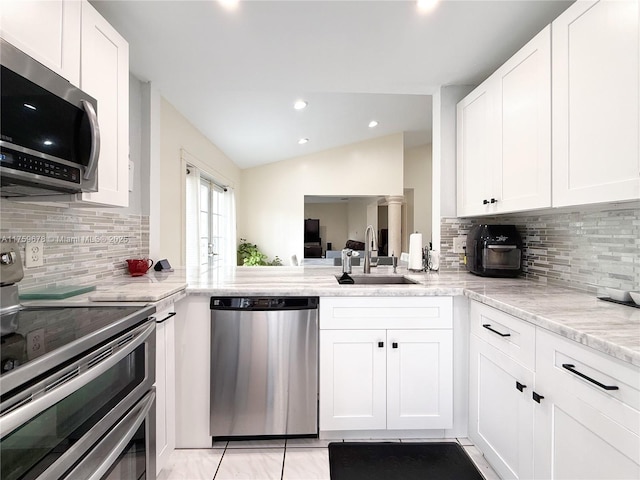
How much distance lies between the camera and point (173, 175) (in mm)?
2967

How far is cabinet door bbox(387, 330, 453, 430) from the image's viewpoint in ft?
5.92

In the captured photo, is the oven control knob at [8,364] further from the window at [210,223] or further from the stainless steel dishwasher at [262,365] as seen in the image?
the window at [210,223]

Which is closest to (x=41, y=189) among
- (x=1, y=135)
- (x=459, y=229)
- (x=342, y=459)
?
(x=1, y=135)

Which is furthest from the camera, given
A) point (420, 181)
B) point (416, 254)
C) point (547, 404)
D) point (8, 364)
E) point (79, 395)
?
point (420, 181)

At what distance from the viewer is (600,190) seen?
1237 mm

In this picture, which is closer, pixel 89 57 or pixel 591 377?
pixel 591 377

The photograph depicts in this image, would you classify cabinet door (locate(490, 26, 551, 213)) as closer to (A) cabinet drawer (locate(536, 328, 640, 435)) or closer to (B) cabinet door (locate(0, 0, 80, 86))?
(A) cabinet drawer (locate(536, 328, 640, 435))

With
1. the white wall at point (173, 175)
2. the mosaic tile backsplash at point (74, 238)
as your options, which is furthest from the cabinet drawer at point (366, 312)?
the white wall at point (173, 175)

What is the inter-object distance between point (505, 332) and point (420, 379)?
58 cm

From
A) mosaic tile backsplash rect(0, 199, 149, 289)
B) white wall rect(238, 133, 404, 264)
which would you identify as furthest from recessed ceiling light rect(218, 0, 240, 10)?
white wall rect(238, 133, 404, 264)

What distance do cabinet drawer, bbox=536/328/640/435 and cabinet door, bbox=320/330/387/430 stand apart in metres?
0.79

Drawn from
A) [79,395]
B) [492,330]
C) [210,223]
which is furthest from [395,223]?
[79,395]

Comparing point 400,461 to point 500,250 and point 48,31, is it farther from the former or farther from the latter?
point 48,31

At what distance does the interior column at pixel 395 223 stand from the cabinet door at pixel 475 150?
289cm
